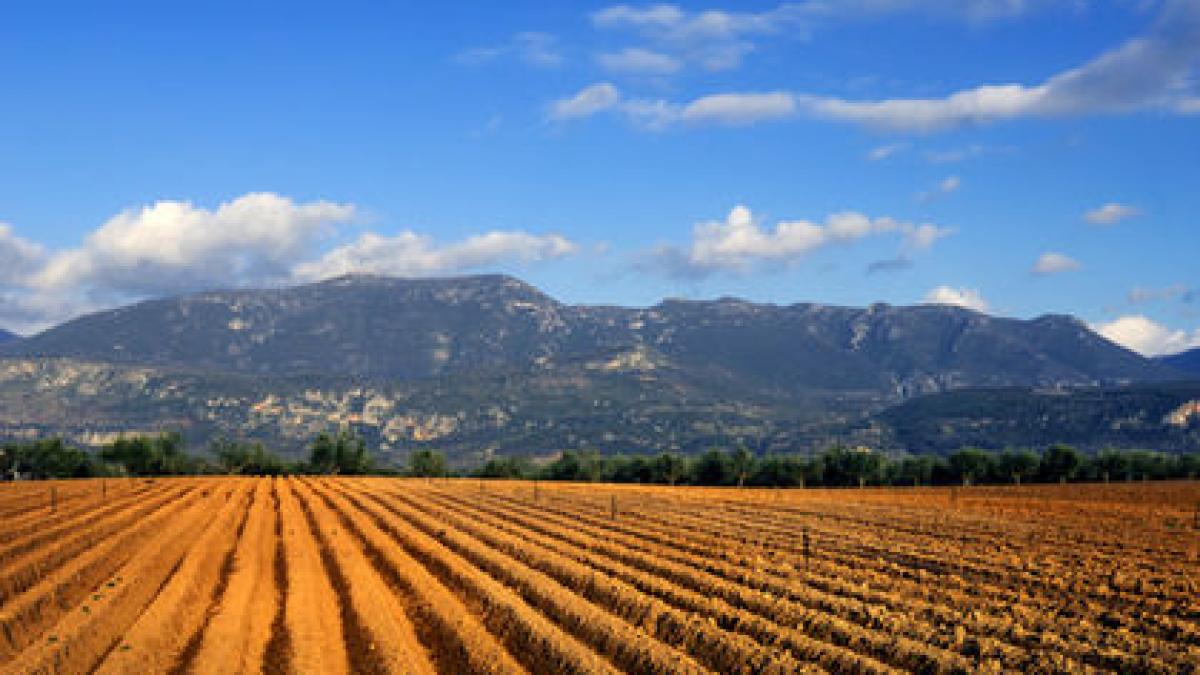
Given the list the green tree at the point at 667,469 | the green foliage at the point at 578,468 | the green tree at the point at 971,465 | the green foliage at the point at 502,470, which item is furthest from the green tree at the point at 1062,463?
the green foliage at the point at 502,470

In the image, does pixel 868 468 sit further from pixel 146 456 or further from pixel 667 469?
pixel 146 456

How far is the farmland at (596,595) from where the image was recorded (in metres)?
18.3

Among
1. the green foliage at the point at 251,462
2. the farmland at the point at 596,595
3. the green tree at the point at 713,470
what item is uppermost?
the farmland at the point at 596,595

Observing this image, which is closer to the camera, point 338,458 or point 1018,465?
point 1018,465

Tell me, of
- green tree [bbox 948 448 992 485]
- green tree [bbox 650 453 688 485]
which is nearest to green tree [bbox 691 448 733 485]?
green tree [bbox 650 453 688 485]

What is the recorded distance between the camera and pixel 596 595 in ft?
80.7

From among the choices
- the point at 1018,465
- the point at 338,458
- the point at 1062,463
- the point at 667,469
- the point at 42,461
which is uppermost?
the point at 42,461

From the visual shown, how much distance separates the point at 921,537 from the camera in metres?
39.2

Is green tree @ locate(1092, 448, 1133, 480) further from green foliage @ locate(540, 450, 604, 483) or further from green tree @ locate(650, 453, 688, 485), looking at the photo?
green foliage @ locate(540, 450, 604, 483)

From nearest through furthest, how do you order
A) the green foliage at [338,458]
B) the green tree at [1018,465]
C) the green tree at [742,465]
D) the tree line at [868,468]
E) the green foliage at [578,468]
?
the tree line at [868,468] < the green tree at [1018,465] < the green tree at [742,465] < the green foliage at [578,468] < the green foliage at [338,458]

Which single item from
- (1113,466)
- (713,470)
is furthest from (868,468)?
(1113,466)

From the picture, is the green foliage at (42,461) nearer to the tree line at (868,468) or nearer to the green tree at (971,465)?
the tree line at (868,468)

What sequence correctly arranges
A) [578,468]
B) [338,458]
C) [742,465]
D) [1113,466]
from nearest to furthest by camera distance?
[1113,466], [742,465], [578,468], [338,458]

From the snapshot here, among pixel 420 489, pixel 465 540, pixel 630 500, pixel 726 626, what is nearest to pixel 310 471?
pixel 420 489
